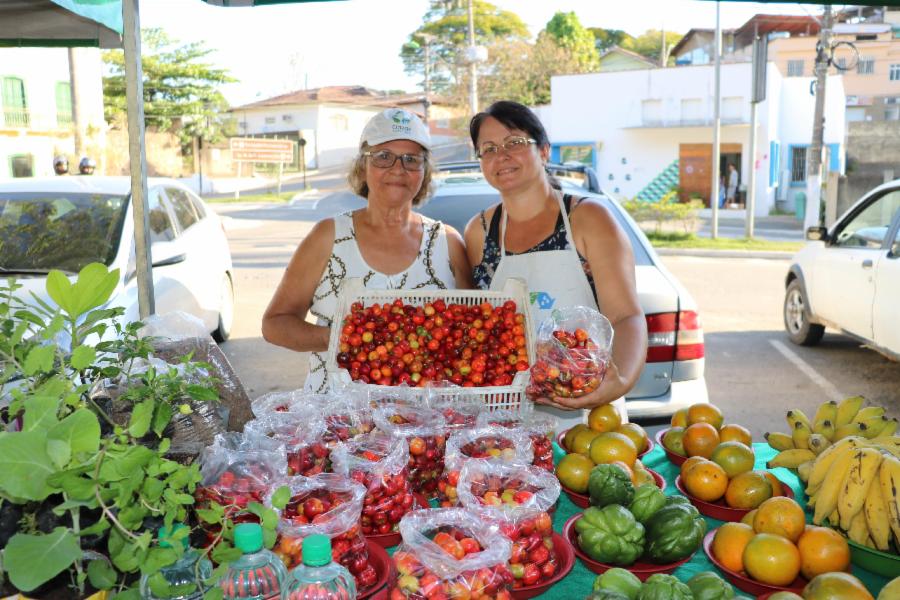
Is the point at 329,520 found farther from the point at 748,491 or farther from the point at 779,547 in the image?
the point at 748,491

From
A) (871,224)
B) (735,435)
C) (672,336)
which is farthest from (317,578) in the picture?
(871,224)

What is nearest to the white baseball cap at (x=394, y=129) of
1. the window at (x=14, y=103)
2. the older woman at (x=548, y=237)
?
the older woman at (x=548, y=237)

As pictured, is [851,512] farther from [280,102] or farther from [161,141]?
[280,102]

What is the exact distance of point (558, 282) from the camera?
296 centimetres

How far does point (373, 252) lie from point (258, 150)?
38294 mm

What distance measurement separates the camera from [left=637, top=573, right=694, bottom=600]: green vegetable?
1.43 m

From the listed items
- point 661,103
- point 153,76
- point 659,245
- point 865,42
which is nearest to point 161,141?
point 153,76

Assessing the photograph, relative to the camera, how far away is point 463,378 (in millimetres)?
2455

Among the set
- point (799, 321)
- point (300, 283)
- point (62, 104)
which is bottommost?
point (799, 321)

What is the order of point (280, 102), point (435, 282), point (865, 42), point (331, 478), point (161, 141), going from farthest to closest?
point (280, 102)
point (865, 42)
point (161, 141)
point (435, 282)
point (331, 478)

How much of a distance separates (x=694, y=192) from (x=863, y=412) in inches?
1232

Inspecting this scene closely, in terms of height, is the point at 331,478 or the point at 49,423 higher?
the point at 49,423

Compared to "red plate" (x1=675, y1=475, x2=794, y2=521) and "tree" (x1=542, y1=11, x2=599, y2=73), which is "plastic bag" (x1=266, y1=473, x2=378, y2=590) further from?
"tree" (x1=542, y1=11, x2=599, y2=73)

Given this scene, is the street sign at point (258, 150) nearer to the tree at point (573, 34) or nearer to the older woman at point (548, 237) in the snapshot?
the tree at point (573, 34)
